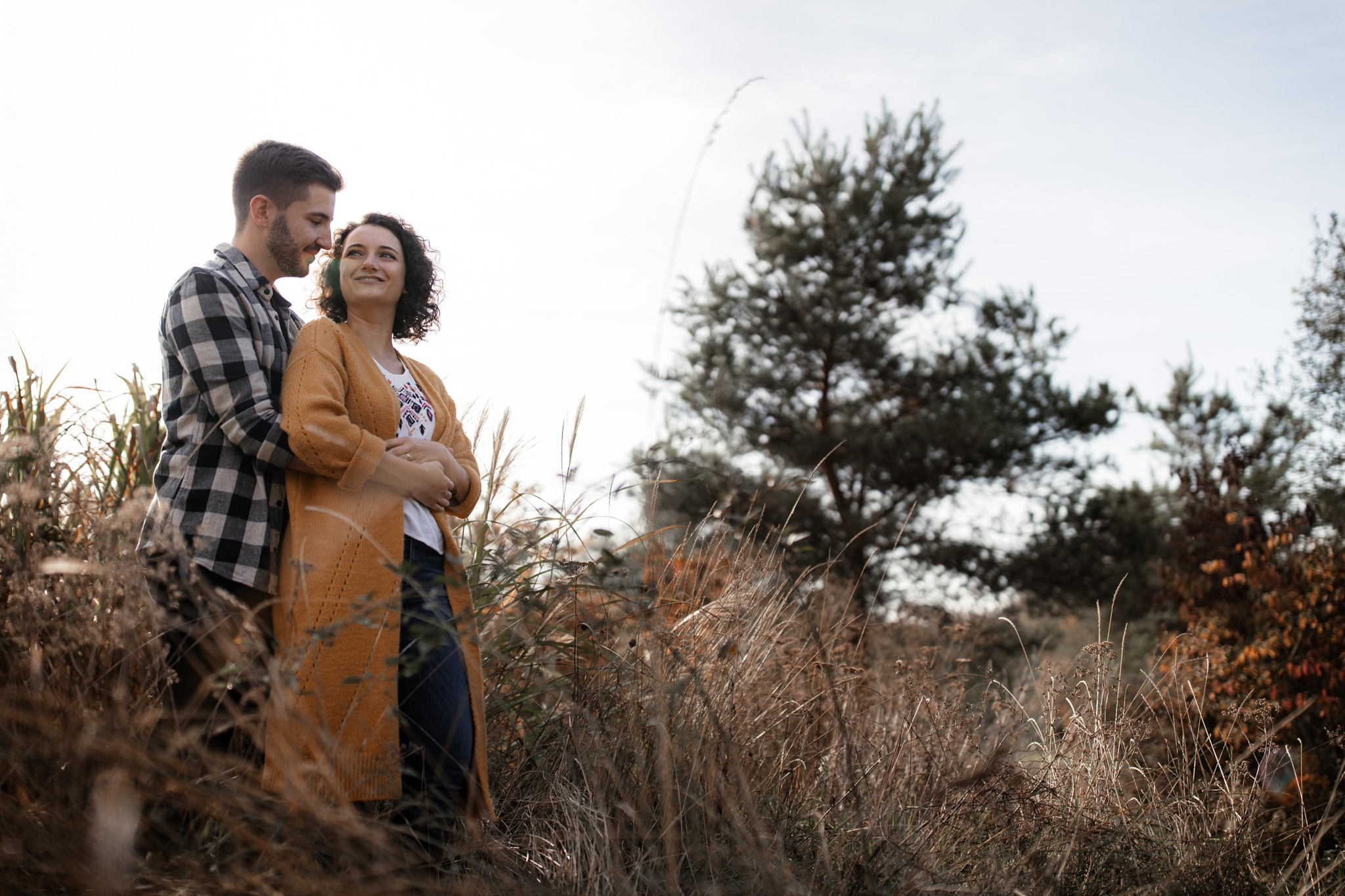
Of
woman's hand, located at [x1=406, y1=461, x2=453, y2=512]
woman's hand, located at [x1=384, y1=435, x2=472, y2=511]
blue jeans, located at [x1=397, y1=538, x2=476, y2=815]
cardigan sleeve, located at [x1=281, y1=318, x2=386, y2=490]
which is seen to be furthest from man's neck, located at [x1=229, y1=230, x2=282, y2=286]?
blue jeans, located at [x1=397, y1=538, x2=476, y2=815]

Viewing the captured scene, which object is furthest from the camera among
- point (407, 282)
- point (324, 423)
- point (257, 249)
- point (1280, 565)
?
point (1280, 565)

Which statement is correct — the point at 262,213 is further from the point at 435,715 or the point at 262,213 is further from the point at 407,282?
the point at 435,715

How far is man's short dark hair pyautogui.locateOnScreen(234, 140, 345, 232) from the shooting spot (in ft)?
7.16

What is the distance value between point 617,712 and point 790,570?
205 centimetres

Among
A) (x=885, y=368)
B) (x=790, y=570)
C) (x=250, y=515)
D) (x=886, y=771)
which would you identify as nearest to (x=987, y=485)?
(x=885, y=368)

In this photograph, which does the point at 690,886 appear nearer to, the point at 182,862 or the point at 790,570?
the point at 182,862

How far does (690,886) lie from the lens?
1.77 meters

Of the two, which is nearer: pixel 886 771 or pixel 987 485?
pixel 886 771

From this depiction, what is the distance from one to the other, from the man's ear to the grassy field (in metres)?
0.69

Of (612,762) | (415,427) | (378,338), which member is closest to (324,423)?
(415,427)

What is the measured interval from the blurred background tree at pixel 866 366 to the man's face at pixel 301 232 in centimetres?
965

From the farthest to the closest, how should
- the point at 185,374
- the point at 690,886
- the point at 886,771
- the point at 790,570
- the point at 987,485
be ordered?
the point at 987,485, the point at 790,570, the point at 886,771, the point at 185,374, the point at 690,886

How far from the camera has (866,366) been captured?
1279cm

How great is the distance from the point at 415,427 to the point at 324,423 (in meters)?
0.39
